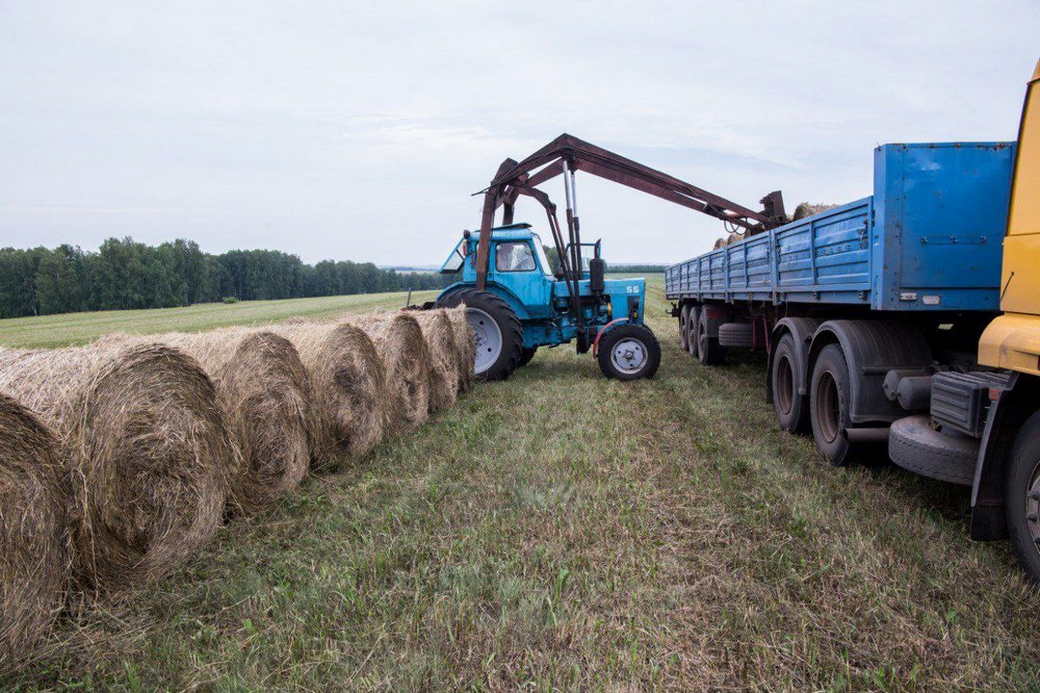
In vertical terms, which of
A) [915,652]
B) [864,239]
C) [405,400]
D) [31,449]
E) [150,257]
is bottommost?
[915,652]

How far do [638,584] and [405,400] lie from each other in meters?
4.29

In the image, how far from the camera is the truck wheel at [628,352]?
9.89 meters

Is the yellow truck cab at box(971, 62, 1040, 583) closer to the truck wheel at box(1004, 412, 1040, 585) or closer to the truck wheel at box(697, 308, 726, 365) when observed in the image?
the truck wheel at box(1004, 412, 1040, 585)

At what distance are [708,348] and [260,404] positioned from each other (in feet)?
28.3

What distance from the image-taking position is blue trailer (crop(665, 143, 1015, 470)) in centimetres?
393

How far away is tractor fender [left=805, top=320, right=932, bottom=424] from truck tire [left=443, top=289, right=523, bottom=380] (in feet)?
19.2

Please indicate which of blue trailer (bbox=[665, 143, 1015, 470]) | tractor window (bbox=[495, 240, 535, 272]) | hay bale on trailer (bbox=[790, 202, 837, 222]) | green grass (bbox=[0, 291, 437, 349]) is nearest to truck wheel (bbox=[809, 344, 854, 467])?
blue trailer (bbox=[665, 143, 1015, 470])

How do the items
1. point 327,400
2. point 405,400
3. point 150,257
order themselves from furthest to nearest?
point 150,257 < point 405,400 < point 327,400

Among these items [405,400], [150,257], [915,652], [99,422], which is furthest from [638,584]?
[150,257]

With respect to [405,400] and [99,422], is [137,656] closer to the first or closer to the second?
[99,422]

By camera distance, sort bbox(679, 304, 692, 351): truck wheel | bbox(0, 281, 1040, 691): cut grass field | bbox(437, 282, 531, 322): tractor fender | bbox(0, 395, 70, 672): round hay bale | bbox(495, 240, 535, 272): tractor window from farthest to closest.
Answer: bbox(679, 304, 692, 351): truck wheel < bbox(495, 240, 535, 272): tractor window < bbox(437, 282, 531, 322): tractor fender < bbox(0, 395, 70, 672): round hay bale < bbox(0, 281, 1040, 691): cut grass field

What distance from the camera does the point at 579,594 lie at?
321 centimetres

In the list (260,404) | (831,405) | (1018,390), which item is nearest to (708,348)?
(831,405)

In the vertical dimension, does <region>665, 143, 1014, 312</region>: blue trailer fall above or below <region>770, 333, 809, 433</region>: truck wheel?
above
